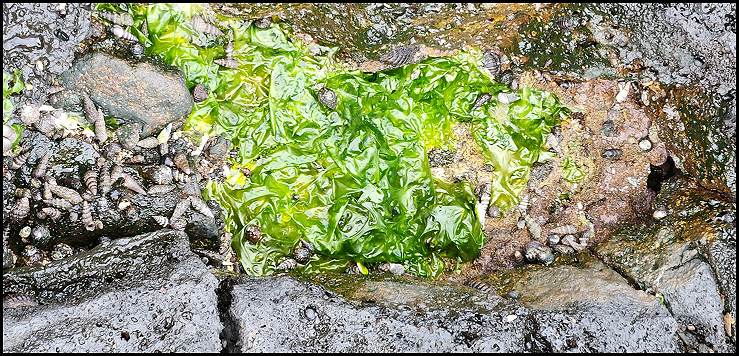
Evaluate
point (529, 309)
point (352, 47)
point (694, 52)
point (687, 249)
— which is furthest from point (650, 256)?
point (352, 47)

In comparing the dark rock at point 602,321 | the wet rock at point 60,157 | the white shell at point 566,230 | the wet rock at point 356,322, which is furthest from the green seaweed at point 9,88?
the white shell at point 566,230

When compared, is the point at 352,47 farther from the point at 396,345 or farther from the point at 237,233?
the point at 396,345

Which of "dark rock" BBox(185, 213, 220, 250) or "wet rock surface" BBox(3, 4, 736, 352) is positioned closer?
"wet rock surface" BBox(3, 4, 736, 352)

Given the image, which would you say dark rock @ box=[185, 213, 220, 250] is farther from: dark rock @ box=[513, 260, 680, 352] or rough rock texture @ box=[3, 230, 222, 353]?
dark rock @ box=[513, 260, 680, 352]

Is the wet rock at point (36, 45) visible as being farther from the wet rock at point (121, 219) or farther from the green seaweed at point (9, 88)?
the wet rock at point (121, 219)

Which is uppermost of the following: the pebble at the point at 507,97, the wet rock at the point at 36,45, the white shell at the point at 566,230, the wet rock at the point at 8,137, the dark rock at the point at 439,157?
the pebble at the point at 507,97

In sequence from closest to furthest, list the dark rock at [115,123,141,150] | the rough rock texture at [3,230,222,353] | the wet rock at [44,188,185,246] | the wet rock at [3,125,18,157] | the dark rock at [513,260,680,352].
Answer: the rough rock texture at [3,230,222,353] → the dark rock at [513,260,680,352] → the wet rock at [3,125,18,157] → the wet rock at [44,188,185,246] → the dark rock at [115,123,141,150]

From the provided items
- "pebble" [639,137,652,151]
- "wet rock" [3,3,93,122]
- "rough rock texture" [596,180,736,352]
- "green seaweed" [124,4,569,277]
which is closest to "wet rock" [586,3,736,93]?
"pebble" [639,137,652,151]
